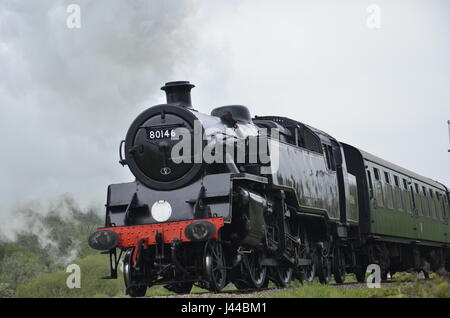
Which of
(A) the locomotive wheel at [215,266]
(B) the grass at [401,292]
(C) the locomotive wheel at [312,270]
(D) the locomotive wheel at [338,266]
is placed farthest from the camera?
(D) the locomotive wheel at [338,266]

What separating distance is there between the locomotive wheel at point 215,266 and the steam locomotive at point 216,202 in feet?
0.05

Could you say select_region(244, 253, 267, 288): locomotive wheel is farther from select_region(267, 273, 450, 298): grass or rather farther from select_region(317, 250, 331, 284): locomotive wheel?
select_region(267, 273, 450, 298): grass

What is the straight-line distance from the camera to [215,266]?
9852 mm

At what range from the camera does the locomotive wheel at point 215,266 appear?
31.0 feet

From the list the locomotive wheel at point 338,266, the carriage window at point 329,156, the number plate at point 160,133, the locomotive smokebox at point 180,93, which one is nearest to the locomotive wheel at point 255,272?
the number plate at point 160,133

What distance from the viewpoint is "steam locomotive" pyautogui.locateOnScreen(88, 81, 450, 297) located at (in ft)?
32.1

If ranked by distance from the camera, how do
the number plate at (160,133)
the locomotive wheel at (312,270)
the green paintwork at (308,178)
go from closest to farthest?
1. the number plate at (160,133)
2. the green paintwork at (308,178)
3. the locomotive wheel at (312,270)

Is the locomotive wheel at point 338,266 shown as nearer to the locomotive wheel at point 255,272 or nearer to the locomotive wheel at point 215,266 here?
the locomotive wheel at point 255,272

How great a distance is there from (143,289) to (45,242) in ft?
101

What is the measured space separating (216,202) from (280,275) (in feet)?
8.70

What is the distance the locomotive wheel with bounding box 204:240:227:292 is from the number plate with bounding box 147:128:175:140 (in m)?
1.66

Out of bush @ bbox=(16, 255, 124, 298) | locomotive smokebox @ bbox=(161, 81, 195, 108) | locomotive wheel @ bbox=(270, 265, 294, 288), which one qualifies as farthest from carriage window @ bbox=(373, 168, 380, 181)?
bush @ bbox=(16, 255, 124, 298)
